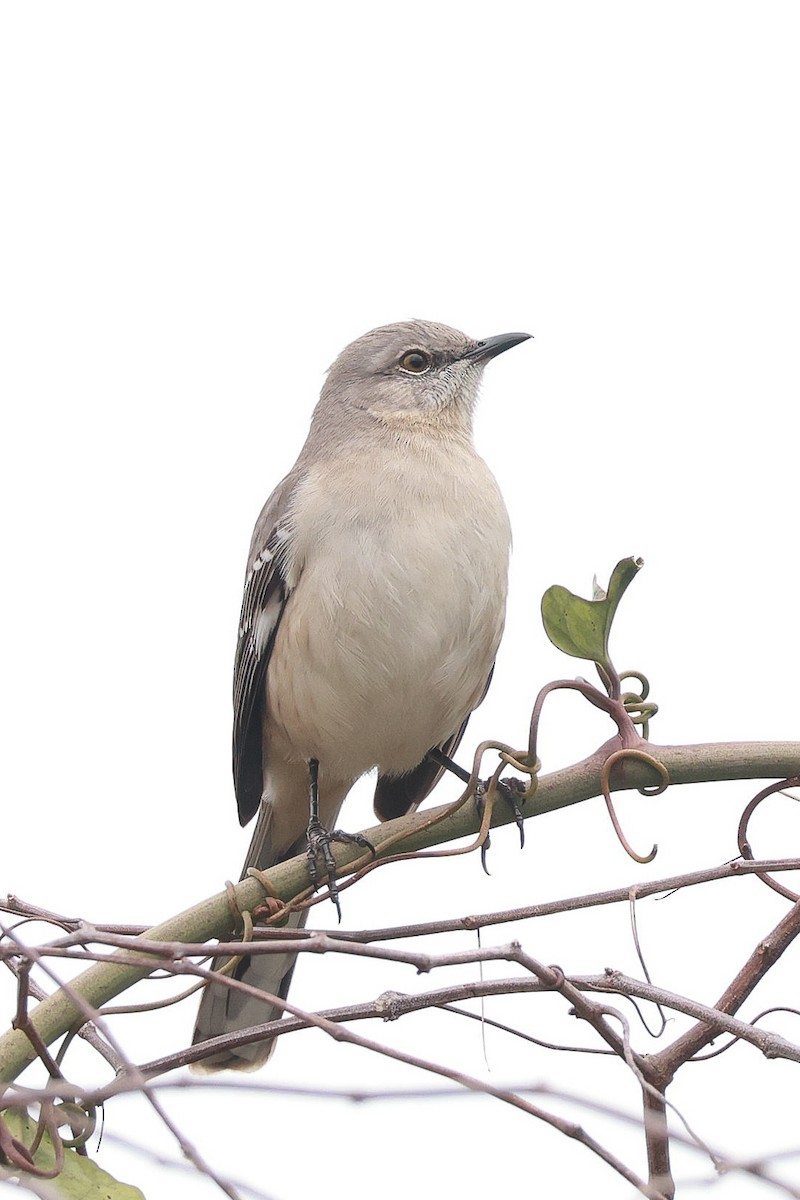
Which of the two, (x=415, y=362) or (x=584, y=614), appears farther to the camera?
(x=415, y=362)

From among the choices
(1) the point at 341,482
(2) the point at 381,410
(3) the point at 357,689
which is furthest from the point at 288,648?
(2) the point at 381,410

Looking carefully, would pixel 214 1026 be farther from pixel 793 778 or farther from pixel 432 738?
pixel 793 778

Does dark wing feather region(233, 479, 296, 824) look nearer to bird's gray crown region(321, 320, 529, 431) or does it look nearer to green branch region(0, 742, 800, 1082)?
bird's gray crown region(321, 320, 529, 431)

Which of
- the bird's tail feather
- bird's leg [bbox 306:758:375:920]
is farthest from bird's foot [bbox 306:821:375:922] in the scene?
the bird's tail feather

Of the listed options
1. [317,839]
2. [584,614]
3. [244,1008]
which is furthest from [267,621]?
[584,614]

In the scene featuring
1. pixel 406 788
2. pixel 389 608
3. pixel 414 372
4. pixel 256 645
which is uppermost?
pixel 414 372

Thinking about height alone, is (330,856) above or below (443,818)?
below

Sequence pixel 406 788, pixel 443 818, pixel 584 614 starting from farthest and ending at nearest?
pixel 406 788, pixel 443 818, pixel 584 614

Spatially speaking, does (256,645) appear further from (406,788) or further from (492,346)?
(492,346)

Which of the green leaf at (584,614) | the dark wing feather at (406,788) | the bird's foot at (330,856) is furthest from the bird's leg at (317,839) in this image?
the green leaf at (584,614)
